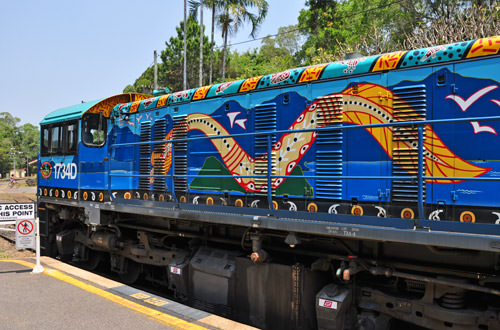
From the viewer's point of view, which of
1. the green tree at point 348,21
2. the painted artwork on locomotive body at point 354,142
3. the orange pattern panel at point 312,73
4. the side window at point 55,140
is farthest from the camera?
the green tree at point 348,21

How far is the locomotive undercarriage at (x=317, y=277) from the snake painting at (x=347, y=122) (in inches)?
32.8

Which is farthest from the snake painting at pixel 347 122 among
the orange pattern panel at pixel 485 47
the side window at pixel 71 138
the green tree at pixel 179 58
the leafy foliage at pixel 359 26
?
the green tree at pixel 179 58

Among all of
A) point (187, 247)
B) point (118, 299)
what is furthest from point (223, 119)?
point (118, 299)

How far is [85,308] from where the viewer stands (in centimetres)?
500

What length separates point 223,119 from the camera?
6352mm

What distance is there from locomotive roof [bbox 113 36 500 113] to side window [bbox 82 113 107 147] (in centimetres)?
234

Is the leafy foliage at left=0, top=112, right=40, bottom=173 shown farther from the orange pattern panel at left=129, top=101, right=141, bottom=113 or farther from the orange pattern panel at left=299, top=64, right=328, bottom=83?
the orange pattern panel at left=299, top=64, right=328, bottom=83

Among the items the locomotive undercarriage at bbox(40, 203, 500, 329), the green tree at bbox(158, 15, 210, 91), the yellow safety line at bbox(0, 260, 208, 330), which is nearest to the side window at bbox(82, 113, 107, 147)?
the locomotive undercarriage at bbox(40, 203, 500, 329)

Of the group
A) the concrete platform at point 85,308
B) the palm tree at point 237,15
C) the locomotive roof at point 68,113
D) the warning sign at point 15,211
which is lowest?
the concrete platform at point 85,308

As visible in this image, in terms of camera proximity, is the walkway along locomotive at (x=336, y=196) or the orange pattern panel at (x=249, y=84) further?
the orange pattern panel at (x=249, y=84)

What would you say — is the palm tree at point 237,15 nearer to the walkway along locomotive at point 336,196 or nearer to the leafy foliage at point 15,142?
the walkway along locomotive at point 336,196

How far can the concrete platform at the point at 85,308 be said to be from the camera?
4527mm

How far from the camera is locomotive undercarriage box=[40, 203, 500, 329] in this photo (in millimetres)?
3906

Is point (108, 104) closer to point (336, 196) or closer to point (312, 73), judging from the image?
point (312, 73)
